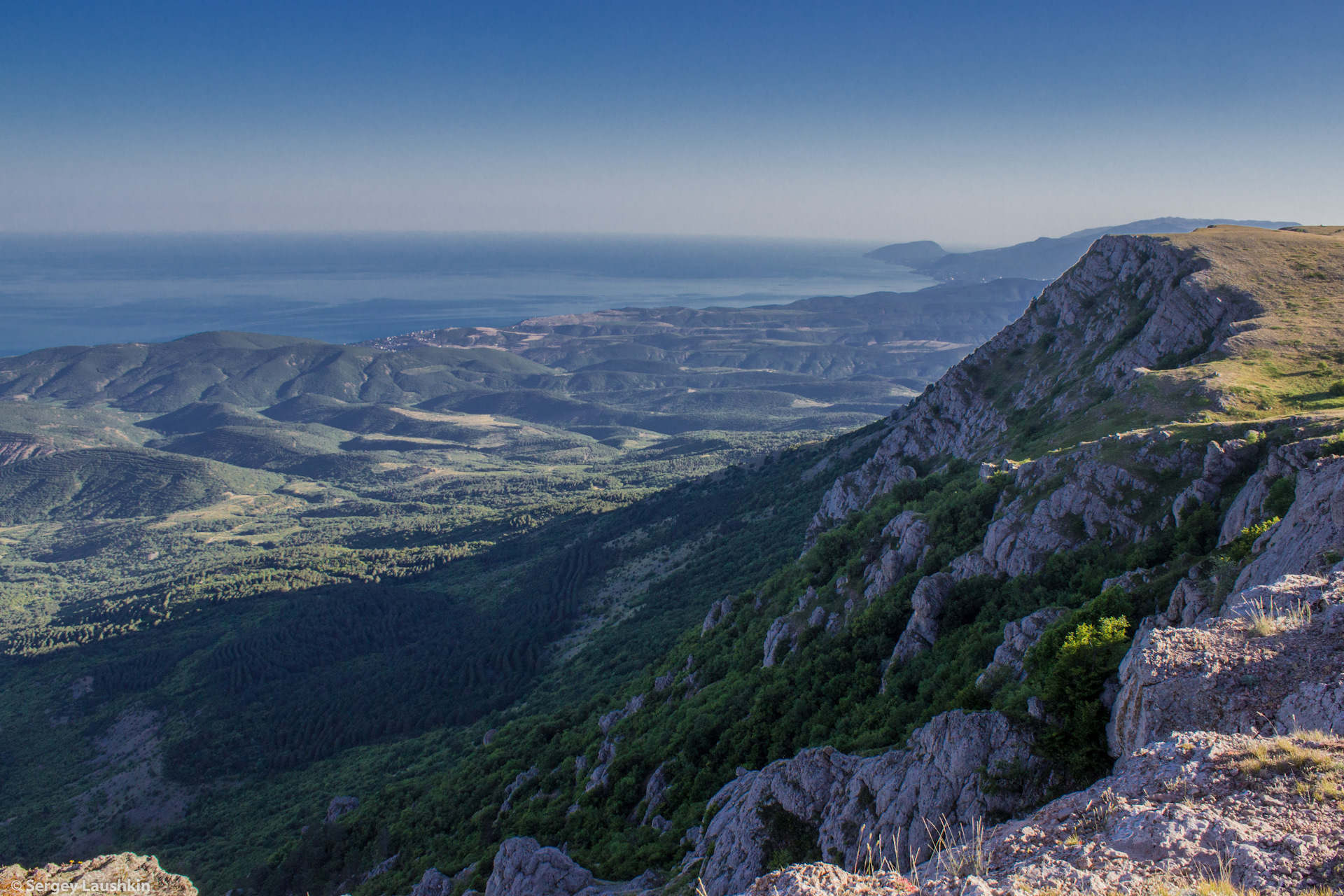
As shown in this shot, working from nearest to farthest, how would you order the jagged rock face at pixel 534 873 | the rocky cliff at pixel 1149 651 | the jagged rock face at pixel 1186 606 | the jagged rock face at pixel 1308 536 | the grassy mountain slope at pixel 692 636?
the rocky cliff at pixel 1149 651
the jagged rock face at pixel 1308 536
the jagged rock face at pixel 1186 606
the grassy mountain slope at pixel 692 636
the jagged rock face at pixel 534 873

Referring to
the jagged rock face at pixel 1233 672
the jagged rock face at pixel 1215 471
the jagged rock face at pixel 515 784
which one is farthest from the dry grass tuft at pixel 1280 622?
the jagged rock face at pixel 515 784

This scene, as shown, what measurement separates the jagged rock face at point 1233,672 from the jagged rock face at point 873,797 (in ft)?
12.1

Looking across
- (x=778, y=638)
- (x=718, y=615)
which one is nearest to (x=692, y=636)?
(x=718, y=615)

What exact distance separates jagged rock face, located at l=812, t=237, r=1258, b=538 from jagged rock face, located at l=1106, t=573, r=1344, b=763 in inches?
1407

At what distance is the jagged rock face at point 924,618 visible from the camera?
1182 inches

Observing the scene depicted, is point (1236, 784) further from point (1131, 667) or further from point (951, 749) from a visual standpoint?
point (951, 749)

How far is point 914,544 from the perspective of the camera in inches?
1465

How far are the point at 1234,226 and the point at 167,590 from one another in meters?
191

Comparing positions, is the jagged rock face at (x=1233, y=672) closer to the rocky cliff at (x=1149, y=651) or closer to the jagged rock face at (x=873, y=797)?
the rocky cliff at (x=1149, y=651)

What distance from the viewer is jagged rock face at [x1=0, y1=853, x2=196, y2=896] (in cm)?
3250

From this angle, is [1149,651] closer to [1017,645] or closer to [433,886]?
[1017,645]

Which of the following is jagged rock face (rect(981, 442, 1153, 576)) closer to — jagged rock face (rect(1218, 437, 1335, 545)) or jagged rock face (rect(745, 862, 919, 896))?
jagged rock face (rect(1218, 437, 1335, 545))

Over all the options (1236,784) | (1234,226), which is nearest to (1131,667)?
(1236,784)

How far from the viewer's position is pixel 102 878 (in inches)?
1371
